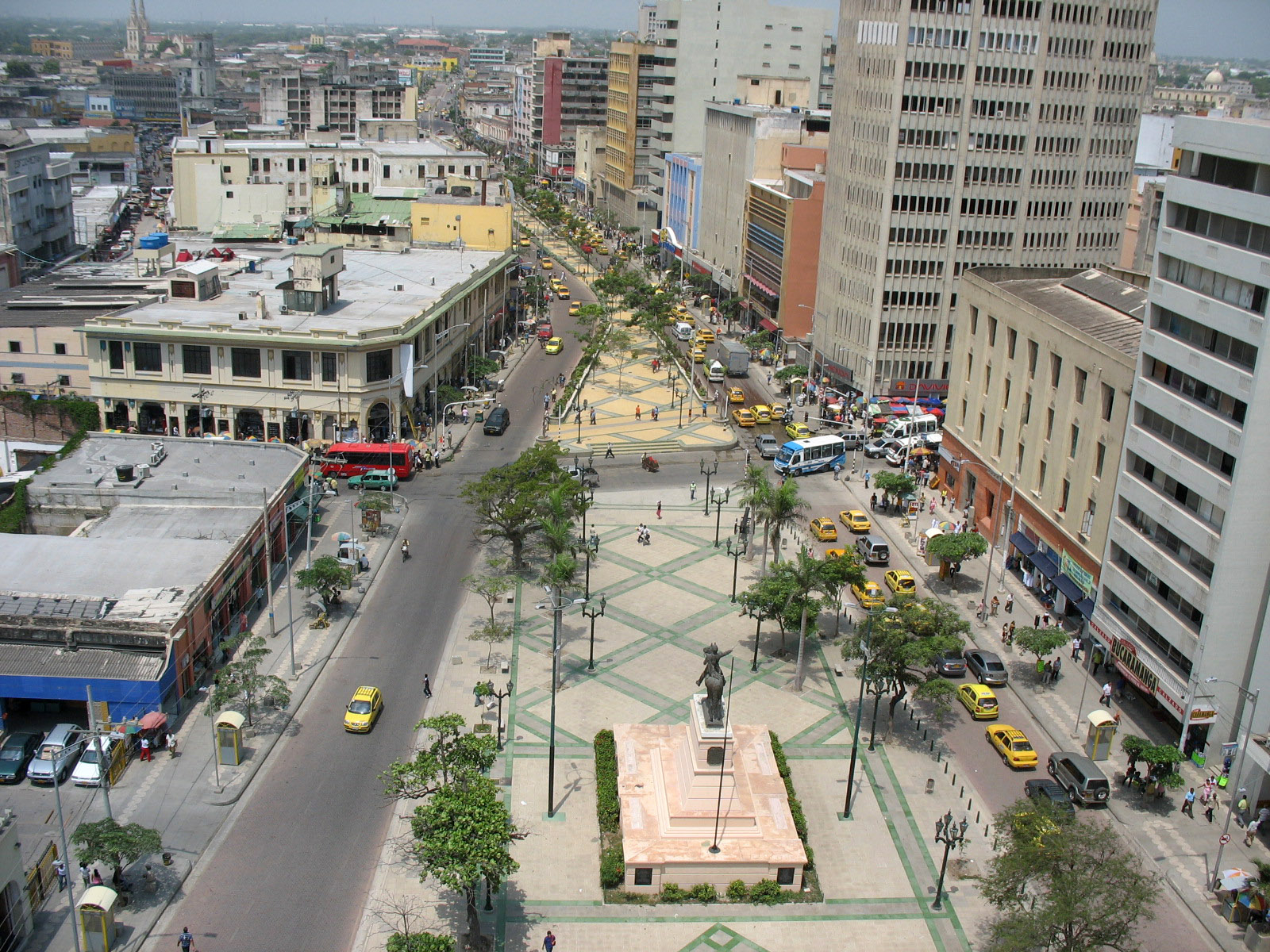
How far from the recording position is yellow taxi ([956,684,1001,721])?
5616 centimetres

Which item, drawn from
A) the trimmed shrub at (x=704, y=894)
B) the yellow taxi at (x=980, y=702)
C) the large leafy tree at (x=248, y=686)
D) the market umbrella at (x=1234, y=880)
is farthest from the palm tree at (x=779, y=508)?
the market umbrella at (x=1234, y=880)

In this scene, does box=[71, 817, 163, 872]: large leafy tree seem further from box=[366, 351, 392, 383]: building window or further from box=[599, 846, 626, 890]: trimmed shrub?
box=[366, 351, 392, 383]: building window

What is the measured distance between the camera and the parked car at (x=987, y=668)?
59.5 metres

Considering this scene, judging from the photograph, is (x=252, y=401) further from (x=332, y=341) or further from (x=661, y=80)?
(x=661, y=80)

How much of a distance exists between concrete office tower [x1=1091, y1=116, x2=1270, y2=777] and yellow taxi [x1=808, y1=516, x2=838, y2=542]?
72.0 feet

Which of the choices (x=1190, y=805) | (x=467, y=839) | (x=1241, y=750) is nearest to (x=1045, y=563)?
(x=1241, y=750)

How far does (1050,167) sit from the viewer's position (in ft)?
337

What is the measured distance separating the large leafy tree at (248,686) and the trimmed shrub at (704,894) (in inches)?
833

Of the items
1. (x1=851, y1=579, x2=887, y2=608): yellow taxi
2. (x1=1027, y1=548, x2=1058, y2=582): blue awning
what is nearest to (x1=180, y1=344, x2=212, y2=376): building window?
(x1=851, y1=579, x2=887, y2=608): yellow taxi

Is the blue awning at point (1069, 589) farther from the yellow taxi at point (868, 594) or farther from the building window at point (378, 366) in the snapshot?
the building window at point (378, 366)

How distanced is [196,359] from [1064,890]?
74.1 meters

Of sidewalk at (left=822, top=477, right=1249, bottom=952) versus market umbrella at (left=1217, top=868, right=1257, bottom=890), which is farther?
sidewalk at (left=822, top=477, right=1249, bottom=952)

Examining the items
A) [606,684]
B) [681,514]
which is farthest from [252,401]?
[606,684]

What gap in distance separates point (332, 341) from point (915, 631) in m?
52.0
